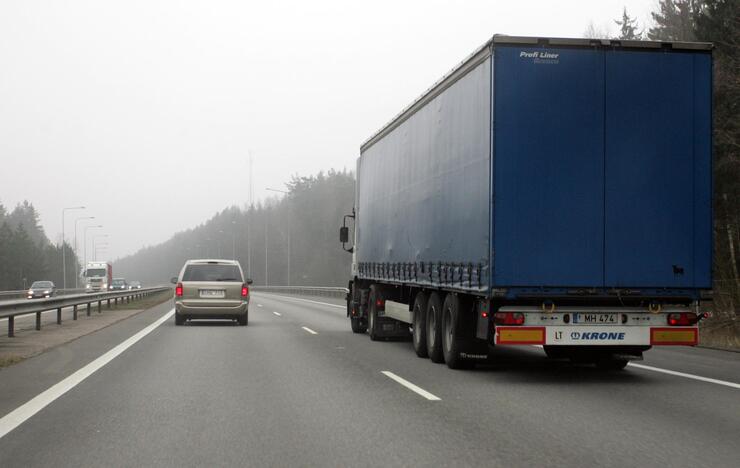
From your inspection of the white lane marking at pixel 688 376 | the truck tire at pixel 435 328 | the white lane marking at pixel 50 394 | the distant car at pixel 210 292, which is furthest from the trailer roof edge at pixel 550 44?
the distant car at pixel 210 292

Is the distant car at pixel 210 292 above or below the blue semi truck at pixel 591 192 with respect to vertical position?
below

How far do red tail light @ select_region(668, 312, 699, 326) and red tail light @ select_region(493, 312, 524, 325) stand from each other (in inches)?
71.2

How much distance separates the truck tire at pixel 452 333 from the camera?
1132 centimetres

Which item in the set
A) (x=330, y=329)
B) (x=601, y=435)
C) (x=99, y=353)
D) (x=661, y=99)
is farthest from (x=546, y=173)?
(x=330, y=329)

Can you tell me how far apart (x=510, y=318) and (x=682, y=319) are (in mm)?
2090

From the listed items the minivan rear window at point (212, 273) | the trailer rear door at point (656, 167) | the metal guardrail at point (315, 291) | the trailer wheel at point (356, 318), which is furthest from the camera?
the metal guardrail at point (315, 291)

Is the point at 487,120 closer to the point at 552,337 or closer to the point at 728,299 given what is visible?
the point at 552,337

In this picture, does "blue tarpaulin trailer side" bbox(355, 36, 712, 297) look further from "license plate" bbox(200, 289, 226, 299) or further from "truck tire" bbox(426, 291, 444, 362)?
"license plate" bbox(200, 289, 226, 299)

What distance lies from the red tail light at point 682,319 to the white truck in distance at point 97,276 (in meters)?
57.0

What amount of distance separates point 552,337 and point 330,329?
10770 mm

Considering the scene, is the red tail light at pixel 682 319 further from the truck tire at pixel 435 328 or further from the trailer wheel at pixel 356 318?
the trailer wheel at pixel 356 318

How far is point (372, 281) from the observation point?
58.6 feet

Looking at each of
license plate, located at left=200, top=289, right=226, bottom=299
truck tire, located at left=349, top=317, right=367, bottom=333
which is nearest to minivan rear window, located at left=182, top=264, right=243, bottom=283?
license plate, located at left=200, top=289, right=226, bottom=299

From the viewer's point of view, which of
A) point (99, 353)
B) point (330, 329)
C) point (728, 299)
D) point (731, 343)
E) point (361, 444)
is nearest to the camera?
point (361, 444)
